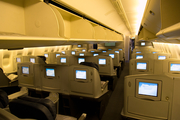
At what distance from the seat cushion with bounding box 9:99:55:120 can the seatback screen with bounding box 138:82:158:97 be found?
6.07ft

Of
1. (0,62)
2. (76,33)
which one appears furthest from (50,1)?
(0,62)

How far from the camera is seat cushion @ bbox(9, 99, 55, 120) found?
1.33 meters

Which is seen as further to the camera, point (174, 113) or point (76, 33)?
point (76, 33)

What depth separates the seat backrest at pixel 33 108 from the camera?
4.37 feet

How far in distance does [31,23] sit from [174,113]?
3140 mm

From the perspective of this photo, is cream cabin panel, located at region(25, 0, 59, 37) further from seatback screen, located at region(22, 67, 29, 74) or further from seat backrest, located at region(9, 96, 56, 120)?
seatback screen, located at region(22, 67, 29, 74)

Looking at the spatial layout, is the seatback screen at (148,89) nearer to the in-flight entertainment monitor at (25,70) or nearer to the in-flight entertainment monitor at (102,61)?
the in-flight entertainment monitor at (102,61)

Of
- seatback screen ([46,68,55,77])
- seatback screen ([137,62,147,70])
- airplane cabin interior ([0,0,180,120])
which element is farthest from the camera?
seatback screen ([137,62,147,70])

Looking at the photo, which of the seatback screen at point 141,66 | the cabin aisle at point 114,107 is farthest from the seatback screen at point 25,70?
the seatback screen at point 141,66

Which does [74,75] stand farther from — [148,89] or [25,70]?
[148,89]

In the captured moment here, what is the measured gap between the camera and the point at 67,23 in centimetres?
369

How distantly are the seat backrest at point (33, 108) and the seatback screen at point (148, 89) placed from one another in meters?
1.82

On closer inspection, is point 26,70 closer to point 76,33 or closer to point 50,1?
point 76,33

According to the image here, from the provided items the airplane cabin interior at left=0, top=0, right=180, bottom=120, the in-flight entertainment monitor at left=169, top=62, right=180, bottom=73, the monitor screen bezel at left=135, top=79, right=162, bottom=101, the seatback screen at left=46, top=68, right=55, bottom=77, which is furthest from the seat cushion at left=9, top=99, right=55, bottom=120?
the in-flight entertainment monitor at left=169, top=62, right=180, bottom=73
